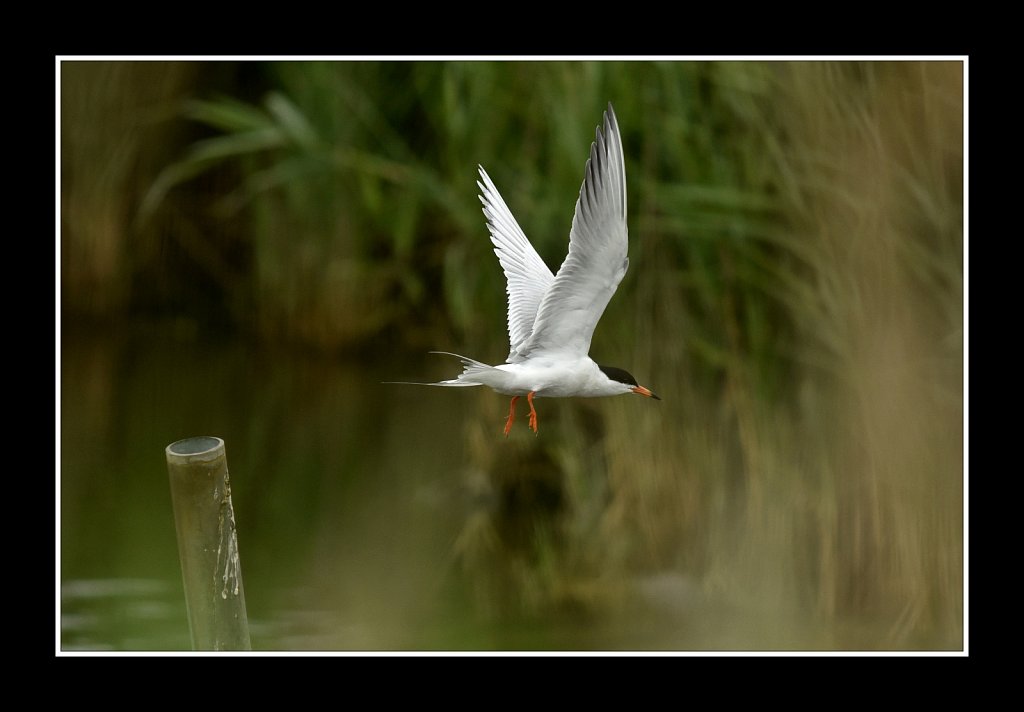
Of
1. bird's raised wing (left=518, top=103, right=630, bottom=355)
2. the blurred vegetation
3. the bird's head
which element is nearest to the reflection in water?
the blurred vegetation

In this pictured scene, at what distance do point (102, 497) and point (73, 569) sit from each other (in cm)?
75

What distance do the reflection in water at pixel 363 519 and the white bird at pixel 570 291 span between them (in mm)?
917

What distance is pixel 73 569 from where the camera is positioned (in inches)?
170

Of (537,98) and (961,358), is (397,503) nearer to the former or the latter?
(537,98)

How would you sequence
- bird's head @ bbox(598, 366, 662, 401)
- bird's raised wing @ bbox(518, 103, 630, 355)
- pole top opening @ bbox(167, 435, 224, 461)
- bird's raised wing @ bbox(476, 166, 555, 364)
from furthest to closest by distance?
1. bird's raised wing @ bbox(476, 166, 555, 364)
2. bird's head @ bbox(598, 366, 662, 401)
3. bird's raised wing @ bbox(518, 103, 630, 355)
4. pole top opening @ bbox(167, 435, 224, 461)

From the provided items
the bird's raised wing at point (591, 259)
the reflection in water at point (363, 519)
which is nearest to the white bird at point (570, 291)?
the bird's raised wing at point (591, 259)

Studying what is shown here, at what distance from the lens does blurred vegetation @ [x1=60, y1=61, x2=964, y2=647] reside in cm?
436

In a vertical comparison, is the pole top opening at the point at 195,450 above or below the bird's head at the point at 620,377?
below

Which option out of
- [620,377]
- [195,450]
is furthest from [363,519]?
[195,450]

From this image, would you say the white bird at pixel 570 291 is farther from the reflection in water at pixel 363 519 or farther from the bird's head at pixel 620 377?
Answer: the reflection in water at pixel 363 519

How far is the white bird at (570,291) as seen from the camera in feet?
10.7

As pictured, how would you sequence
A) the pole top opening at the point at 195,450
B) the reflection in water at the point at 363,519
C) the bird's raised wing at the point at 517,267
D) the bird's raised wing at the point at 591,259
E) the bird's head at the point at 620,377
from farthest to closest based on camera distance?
the reflection in water at the point at 363,519
the bird's raised wing at the point at 517,267
the bird's head at the point at 620,377
the bird's raised wing at the point at 591,259
the pole top opening at the point at 195,450

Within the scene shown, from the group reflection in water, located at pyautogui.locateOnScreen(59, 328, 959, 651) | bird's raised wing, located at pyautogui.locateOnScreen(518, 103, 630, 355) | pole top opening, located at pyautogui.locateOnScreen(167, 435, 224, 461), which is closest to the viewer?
pole top opening, located at pyautogui.locateOnScreen(167, 435, 224, 461)

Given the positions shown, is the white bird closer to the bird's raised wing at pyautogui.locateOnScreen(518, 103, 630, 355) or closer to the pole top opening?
the bird's raised wing at pyautogui.locateOnScreen(518, 103, 630, 355)
